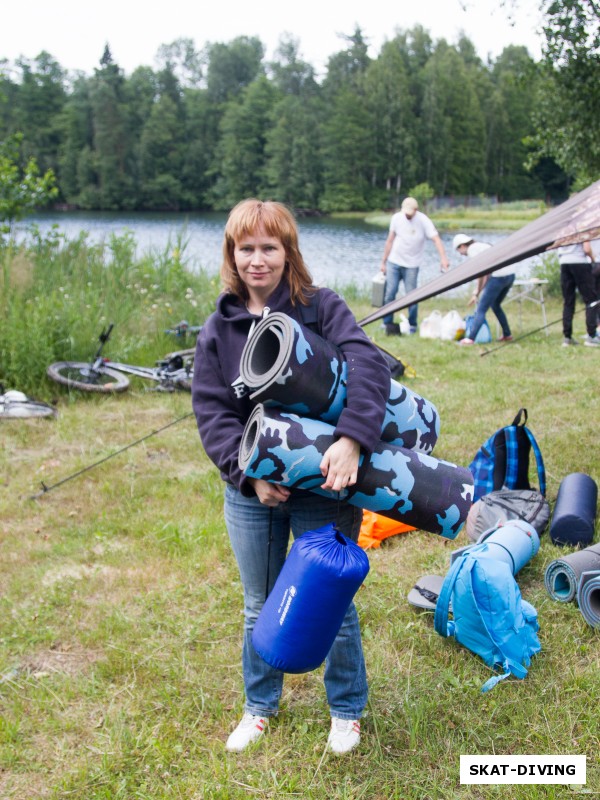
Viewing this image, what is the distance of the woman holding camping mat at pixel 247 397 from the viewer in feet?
6.38

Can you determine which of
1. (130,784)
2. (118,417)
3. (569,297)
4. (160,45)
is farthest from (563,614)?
(160,45)

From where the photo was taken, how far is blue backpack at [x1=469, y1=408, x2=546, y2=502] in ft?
12.4

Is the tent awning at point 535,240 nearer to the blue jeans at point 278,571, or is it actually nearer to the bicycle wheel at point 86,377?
the blue jeans at point 278,571

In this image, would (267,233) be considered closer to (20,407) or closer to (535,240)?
(535,240)

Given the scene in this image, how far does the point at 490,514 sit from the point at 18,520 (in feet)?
8.29

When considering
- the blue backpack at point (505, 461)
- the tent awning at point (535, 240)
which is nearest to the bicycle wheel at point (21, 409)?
the tent awning at point (535, 240)

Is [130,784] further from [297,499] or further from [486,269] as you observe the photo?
Result: [486,269]

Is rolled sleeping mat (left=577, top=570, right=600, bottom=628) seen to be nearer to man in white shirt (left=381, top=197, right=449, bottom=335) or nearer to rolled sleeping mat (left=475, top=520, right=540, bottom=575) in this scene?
rolled sleeping mat (left=475, top=520, right=540, bottom=575)

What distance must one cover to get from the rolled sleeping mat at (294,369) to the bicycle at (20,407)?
167 inches

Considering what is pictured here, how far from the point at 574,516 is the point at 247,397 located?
2.00 m

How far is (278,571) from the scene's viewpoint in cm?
212

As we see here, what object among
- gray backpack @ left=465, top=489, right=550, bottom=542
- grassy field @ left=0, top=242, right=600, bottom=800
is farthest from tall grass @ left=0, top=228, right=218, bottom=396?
gray backpack @ left=465, top=489, right=550, bottom=542

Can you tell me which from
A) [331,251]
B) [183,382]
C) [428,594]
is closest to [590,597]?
[428,594]

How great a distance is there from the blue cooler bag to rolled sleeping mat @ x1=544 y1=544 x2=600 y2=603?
1.36m
